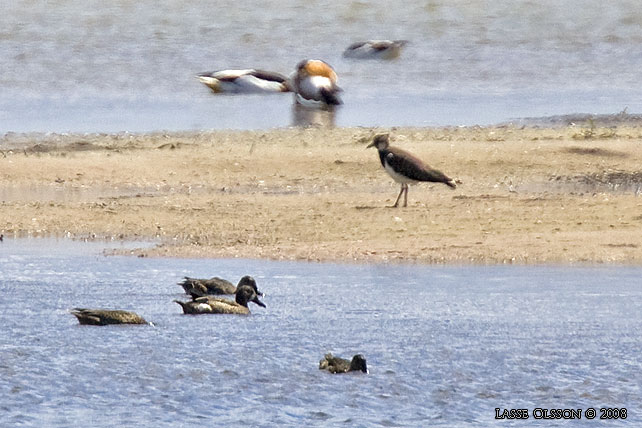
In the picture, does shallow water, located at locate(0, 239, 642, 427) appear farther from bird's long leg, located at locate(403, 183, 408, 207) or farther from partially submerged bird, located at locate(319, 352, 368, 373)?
bird's long leg, located at locate(403, 183, 408, 207)

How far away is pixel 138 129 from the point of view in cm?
1989

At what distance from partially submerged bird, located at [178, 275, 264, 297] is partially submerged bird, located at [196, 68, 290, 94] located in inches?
459

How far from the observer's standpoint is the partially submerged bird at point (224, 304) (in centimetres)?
1072

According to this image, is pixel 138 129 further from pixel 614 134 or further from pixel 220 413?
pixel 220 413

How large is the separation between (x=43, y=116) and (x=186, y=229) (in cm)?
772

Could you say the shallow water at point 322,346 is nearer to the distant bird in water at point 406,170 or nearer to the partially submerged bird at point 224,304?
the partially submerged bird at point 224,304

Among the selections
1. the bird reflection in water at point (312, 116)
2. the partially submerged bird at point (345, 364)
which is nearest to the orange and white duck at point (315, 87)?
the bird reflection in water at point (312, 116)

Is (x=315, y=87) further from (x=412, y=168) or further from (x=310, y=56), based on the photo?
(x=412, y=168)

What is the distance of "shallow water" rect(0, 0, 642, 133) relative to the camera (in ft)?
70.5

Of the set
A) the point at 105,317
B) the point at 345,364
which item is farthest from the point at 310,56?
the point at 345,364

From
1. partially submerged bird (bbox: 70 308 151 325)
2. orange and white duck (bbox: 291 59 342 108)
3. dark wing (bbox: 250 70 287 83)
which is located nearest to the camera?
partially submerged bird (bbox: 70 308 151 325)

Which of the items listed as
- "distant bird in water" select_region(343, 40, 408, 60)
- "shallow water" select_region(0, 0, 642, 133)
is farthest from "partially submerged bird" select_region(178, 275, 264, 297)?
"distant bird in water" select_region(343, 40, 408, 60)

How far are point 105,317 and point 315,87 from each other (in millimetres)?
11693

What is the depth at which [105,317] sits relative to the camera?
1038cm
